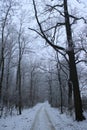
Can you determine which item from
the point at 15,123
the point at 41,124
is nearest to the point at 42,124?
the point at 41,124

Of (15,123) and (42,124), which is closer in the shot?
(42,124)

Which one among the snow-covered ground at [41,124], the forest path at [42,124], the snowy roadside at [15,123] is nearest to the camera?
the snow-covered ground at [41,124]

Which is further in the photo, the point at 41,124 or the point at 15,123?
the point at 15,123

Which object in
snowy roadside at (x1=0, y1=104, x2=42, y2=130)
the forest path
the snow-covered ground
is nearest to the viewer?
the snow-covered ground

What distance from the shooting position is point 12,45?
109ft

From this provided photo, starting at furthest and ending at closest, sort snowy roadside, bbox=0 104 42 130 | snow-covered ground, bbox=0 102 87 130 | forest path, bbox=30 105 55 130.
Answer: snowy roadside, bbox=0 104 42 130 → forest path, bbox=30 105 55 130 → snow-covered ground, bbox=0 102 87 130

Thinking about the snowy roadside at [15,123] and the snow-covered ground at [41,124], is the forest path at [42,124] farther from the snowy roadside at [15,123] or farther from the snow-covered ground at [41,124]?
the snowy roadside at [15,123]

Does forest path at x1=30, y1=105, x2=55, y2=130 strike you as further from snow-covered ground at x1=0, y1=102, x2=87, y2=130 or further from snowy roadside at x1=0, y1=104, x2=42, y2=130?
snowy roadside at x1=0, y1=104, x2=42, y2=130

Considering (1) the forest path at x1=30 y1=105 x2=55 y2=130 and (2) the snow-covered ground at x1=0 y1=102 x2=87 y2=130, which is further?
(1) the forest path at x1=30 y1=105 x2=55 y2=130

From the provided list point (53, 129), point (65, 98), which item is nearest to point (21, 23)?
point (53, 129)

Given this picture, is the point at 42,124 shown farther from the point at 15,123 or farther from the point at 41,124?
the point at 15,123

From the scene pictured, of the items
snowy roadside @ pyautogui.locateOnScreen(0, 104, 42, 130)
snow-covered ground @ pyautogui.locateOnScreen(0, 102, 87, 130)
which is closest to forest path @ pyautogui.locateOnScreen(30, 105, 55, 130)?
snow-covered ground @ pyautogui.locateOnScreen(0, 102, 87, 130)

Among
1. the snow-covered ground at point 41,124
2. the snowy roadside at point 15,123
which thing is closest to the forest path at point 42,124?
the snow-covered ground at point 41,124

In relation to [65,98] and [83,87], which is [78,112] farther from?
[65,98]
